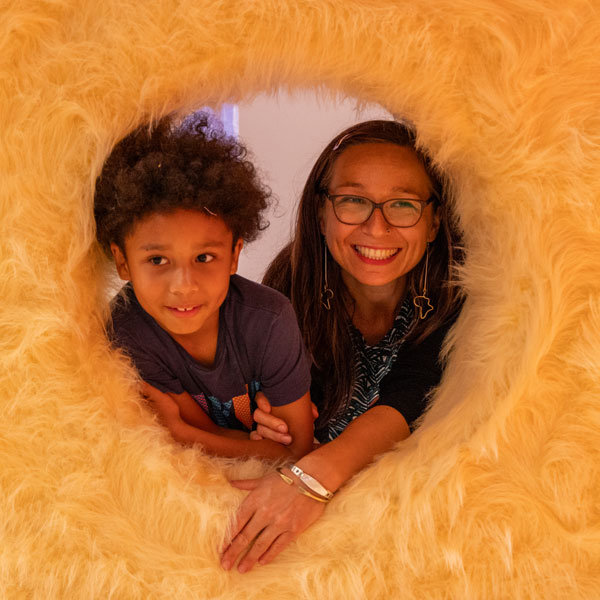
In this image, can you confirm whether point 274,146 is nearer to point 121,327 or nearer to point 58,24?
point 121,327

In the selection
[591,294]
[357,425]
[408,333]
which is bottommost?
[357,425]

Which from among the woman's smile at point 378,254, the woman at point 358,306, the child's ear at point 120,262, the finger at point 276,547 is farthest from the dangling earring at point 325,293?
the finger at point 276,547

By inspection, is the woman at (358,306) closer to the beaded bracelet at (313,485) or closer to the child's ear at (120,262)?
the beaded bracelet at (313,485)

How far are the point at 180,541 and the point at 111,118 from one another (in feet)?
1.71

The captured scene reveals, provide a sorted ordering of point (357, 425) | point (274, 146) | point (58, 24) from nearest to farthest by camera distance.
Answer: point (58, 24)
point (357, 425)
point (274, 146)

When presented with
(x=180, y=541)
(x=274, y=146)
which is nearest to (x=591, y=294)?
(x=180, y=541)

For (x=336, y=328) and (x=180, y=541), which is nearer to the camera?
(x=180, y=541)

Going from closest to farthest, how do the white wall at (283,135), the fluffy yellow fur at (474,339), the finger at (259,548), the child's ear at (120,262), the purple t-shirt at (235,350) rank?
the fluffy yellow fur at (474,339) → the finger at (259,548) → the child's ear at (120,262) → the purple t-shirt at (235,350) → the white wall at (283,135)

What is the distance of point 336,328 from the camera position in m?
1.33

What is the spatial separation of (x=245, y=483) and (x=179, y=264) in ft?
1.06

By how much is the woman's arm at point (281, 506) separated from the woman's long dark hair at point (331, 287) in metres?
0.35

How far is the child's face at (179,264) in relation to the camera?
0.91m

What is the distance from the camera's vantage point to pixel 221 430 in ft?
3.69

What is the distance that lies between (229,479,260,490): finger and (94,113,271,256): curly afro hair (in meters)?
0.37
